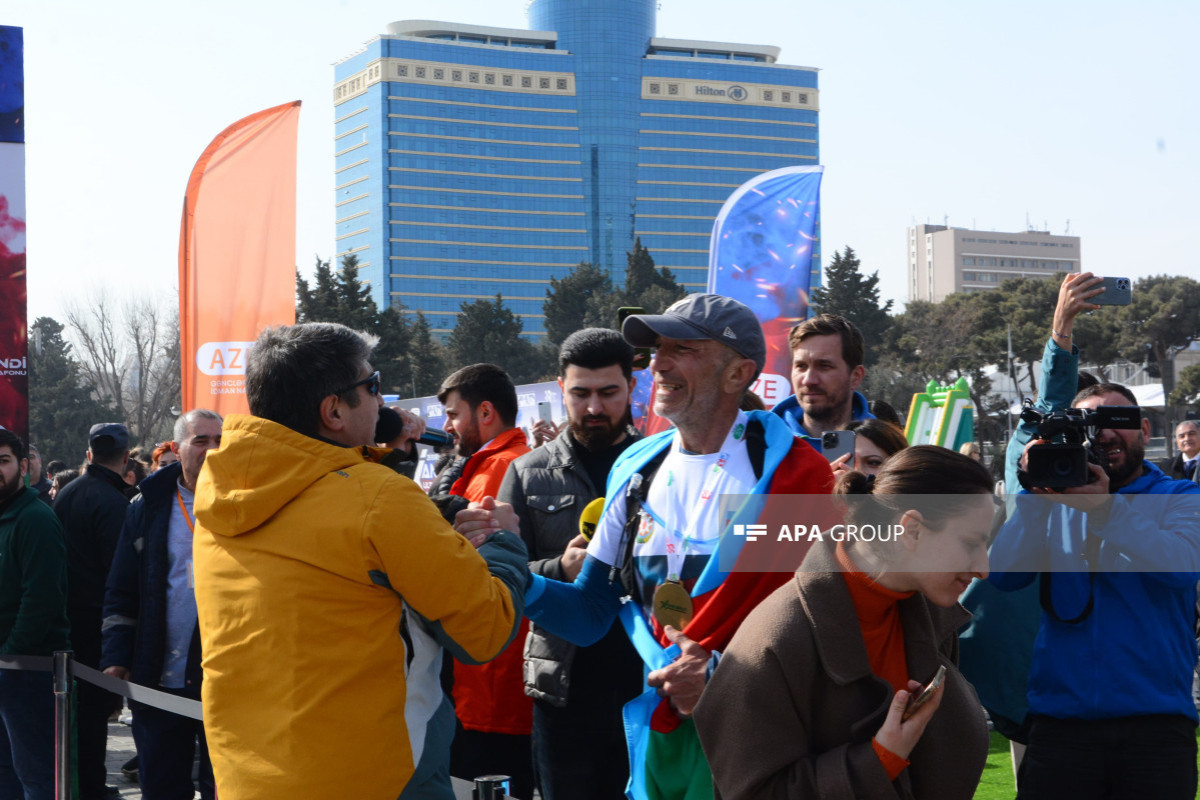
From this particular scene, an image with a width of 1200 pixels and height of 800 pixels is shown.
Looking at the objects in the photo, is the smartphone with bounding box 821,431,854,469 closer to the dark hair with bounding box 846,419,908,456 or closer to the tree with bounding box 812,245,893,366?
the dark hair with bounding box 846,419,908,456

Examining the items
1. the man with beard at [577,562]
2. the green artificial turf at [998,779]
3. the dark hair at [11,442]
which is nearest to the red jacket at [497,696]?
the man with beard at [577,562]

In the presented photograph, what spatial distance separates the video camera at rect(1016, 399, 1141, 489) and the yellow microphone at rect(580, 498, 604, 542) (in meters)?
1.21

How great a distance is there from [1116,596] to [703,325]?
1603mm

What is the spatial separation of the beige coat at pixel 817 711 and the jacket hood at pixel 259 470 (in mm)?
970

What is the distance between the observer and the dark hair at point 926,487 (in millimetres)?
2277

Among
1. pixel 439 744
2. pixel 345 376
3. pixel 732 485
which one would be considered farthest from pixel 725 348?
pixel 439 744

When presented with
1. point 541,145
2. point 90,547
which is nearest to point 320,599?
point 90,547

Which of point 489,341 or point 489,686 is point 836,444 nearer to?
point 489,686

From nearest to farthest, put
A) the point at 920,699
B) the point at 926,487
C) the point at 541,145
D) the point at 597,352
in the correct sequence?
the point at 920,699 < the point at 926,487 < the point at 597,352 < the point at 541,145

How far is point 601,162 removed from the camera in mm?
127875

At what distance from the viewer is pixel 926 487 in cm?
229

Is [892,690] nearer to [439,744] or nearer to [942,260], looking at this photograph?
[439,744]

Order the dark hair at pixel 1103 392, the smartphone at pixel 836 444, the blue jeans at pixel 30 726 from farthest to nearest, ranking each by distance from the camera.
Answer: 1. the blue jeans at pixel 30 726
2. the dark hair at pixel 1103 392
3. the smartphone at pixel 836 444

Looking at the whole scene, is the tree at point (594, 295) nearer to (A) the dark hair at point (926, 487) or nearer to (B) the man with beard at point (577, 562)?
(B) the man with beard at point (577, 562)
